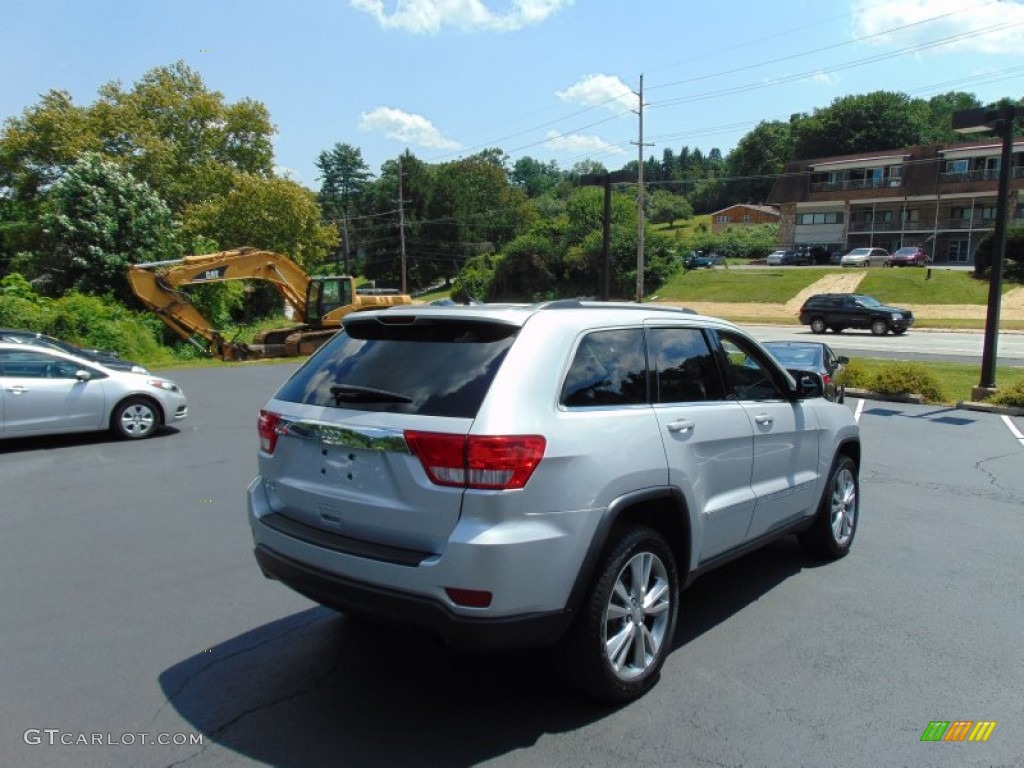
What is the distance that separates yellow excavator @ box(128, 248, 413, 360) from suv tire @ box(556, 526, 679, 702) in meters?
20.1

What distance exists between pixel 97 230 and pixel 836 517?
104 ft

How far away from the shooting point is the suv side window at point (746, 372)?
4508 mm

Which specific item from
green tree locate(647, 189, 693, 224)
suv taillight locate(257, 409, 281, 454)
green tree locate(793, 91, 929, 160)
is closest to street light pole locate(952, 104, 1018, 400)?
suv taillight locate(257, 409, 281, 454)

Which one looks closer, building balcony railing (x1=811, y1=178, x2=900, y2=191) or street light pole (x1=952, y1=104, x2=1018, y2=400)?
street light pole (x1=952, y1=104, x2=1018, y2=400)

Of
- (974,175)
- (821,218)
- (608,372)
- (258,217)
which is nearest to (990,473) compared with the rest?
(608,372)

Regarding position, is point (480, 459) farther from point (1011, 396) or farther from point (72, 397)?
point (1011, 396)

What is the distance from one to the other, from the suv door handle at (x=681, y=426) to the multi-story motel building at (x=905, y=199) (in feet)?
201

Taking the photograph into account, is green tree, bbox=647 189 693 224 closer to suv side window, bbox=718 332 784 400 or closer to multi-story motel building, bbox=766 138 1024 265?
multi-story motel building, bbox=766 138 1024 265

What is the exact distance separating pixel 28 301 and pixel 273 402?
81.5ft

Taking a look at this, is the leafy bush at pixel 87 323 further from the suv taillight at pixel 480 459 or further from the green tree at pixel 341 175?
Answer: the green tree at pixel 341 175

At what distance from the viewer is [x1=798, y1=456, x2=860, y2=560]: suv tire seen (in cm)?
530

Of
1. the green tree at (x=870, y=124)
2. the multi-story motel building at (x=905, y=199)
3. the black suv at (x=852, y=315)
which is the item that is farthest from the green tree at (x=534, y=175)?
the black suv at (x=852, y=315)

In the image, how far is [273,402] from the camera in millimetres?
3838

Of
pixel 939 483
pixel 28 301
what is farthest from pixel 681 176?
pixel 939 483
